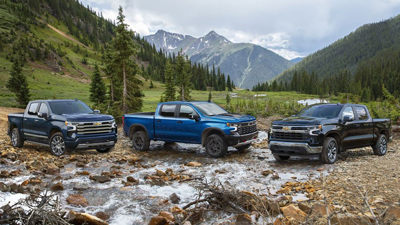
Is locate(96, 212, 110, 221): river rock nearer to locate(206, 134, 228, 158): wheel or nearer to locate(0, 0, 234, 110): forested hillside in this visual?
locate(206, 134, 228, 158): wheel

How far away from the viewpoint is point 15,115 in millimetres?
12906

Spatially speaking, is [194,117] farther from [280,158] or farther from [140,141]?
[280,158]

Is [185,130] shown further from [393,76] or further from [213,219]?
[393,76]

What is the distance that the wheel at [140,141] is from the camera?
12766 mm

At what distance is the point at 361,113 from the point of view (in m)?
10.8

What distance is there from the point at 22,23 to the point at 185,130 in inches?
4712

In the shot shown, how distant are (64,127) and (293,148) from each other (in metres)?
8.24

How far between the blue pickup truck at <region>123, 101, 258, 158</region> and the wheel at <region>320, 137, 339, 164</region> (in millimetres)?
2912

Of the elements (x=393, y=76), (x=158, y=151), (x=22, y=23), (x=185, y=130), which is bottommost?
(x=158, y=151)

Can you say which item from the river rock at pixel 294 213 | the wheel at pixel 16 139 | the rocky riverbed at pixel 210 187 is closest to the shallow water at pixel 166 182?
the rocky riverbed at pixel 210 187

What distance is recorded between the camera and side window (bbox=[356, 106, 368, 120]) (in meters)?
10.7

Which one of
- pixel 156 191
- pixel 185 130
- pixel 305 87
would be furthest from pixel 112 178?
pixel 305 87

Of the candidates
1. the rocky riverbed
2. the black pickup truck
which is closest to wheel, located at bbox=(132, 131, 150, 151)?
the rocky riverbed

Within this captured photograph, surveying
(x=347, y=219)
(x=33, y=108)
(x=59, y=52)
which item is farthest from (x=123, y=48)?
(x=59, y=52)
